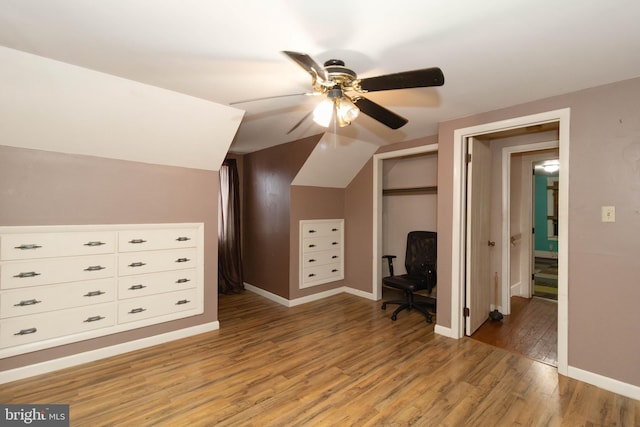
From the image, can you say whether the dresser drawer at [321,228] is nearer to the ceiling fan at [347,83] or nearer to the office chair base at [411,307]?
the office chair base at [411,307]

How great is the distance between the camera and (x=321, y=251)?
443cm

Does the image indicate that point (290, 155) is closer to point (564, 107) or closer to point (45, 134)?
point (45, 134)

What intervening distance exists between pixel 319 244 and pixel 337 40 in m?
3.12

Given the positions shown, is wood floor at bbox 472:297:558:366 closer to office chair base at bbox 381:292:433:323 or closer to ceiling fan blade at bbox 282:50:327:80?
office chair base at bbox 381:292:433:323

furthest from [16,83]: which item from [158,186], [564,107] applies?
[564,107]

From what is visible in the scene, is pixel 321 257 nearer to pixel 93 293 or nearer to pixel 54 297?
pixel 93 293

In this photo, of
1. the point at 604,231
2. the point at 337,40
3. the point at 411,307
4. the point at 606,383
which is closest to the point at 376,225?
the point at 411,307

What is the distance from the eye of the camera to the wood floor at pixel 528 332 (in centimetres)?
277

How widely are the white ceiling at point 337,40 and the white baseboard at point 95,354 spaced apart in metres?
2.33

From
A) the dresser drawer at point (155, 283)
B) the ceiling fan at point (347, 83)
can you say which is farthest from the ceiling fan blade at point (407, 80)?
the dresser drawer at point (155, 283)

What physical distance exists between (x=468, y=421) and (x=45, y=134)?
3687mm

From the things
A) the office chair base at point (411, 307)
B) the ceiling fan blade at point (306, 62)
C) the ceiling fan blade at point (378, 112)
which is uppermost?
the ceiling fan blade at point (306, 62)

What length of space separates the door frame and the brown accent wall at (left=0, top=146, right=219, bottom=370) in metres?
2.62

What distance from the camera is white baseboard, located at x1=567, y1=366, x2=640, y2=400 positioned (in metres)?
2.09
